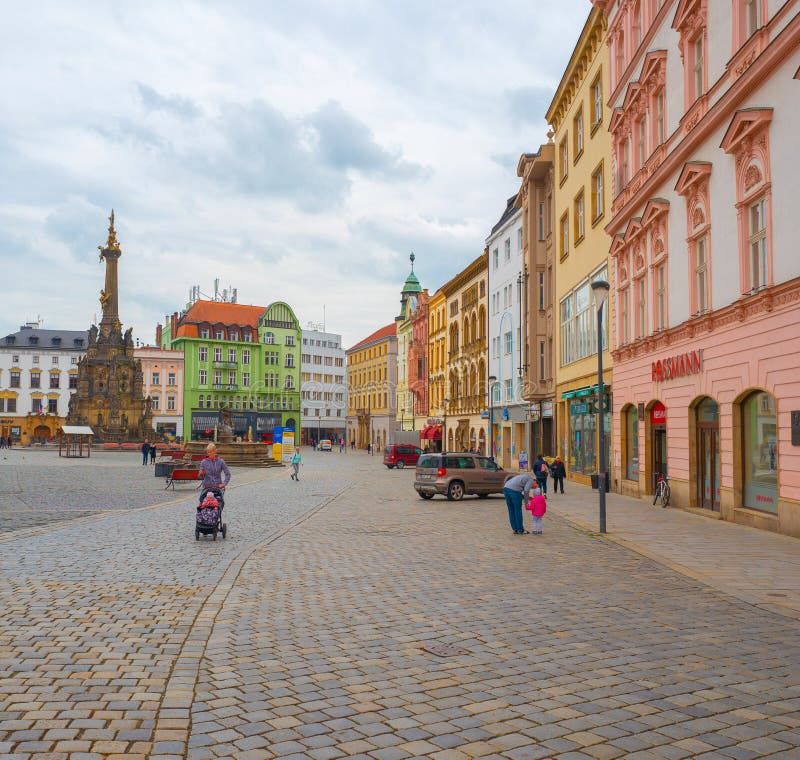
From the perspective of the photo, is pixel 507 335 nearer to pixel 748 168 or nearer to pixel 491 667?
pixel 748 168

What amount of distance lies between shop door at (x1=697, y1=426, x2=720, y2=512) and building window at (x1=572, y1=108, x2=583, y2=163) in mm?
18468

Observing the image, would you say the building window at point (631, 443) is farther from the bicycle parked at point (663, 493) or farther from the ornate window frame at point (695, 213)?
the ornate window frame at point (695, 213)

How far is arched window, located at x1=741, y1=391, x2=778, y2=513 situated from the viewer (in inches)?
677

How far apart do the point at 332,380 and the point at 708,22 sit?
112 metres

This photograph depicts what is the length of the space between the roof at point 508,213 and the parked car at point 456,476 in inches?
1075

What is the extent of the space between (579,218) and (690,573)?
2750 centimetres

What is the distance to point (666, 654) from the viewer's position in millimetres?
7203

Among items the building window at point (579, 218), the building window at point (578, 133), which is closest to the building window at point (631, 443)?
the building window at point (579, 218)

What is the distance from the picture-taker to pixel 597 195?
3378 centimetres

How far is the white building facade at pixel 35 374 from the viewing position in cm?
11075

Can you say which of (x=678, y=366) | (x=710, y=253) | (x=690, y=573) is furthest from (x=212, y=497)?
(x=678, y=366)

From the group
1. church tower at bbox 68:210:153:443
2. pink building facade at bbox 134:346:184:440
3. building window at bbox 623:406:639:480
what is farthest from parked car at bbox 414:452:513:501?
pink building facade at bbox 134:346:184:440

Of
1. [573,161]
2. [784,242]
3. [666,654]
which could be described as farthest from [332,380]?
[666,654]

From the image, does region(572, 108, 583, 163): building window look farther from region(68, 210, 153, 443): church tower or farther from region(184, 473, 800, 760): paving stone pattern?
region(68, 210, 153, 443): church tower
